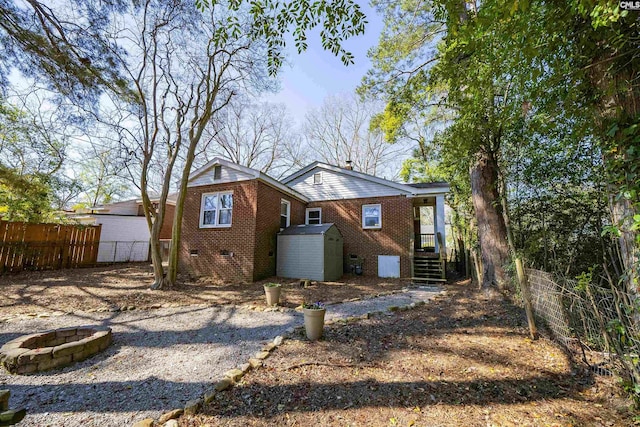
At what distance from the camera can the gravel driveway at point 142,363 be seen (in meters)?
2.40

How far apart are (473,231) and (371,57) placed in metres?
8.66

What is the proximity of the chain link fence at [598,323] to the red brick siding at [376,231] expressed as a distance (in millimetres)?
6519

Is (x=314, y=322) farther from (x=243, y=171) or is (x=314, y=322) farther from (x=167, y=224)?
(x=167, y=224)

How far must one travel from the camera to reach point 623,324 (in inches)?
97.1

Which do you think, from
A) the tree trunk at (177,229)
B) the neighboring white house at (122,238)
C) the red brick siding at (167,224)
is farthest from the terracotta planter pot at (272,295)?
the red brick siding at (167,224)

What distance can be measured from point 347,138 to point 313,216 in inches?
512

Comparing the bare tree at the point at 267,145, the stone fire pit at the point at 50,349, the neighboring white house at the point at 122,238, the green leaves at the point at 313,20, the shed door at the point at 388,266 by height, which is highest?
the bare tree at the point at 267,145

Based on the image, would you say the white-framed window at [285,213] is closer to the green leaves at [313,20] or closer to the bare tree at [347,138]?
the green leaves at [313,20]

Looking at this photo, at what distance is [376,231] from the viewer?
11344 millimetres

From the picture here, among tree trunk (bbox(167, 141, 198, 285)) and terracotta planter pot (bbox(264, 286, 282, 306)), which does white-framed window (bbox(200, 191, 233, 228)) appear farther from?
terracotta planter pot (bbox(264, 286, 282, 306))

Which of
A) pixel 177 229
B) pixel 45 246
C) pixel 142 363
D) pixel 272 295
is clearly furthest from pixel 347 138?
pixel 142 363

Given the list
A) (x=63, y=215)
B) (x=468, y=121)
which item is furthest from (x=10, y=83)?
(x=468, y=121)

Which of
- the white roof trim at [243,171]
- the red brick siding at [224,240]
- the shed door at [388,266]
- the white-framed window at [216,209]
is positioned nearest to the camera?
the red brick siding at [224,240]

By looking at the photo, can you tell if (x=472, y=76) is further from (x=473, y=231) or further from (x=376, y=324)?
(x=473, y=231)
